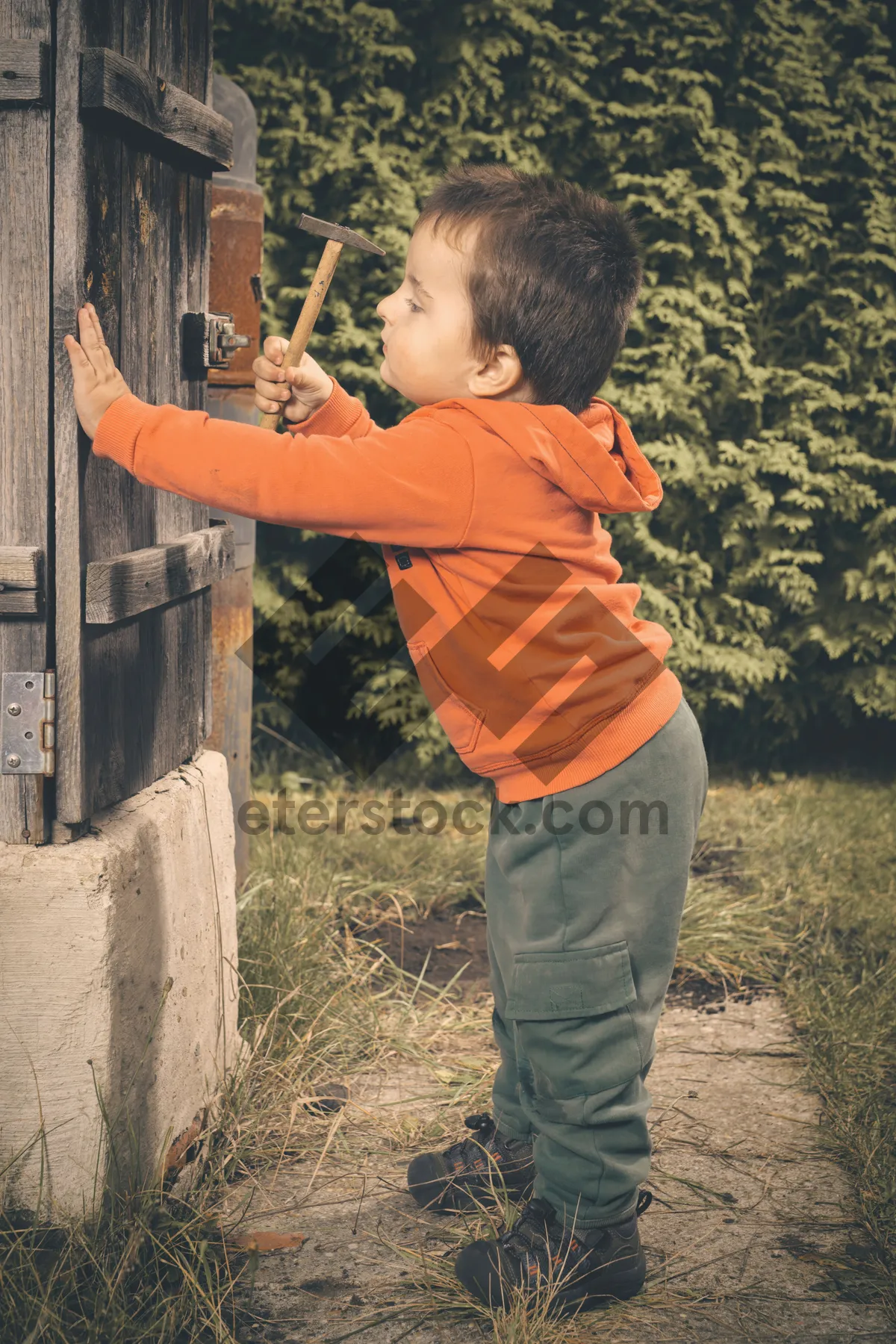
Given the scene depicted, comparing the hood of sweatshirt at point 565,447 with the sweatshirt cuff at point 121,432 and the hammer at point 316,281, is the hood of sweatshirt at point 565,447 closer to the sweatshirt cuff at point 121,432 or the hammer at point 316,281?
the hammer at point 316,281

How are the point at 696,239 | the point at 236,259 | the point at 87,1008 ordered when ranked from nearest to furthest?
the point at 87,1008 → the point at 236,259 → the point at 696,239

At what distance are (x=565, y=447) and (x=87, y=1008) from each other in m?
1.12

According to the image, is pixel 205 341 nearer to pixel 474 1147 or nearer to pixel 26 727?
pixel 26 727

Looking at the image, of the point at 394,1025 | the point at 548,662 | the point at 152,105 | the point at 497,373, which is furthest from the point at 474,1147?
the point at 152,105

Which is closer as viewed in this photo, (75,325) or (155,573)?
(75,325)

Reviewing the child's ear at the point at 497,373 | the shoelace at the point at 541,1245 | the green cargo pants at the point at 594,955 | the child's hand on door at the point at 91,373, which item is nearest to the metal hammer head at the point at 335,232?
the child's ear at the point at 497,373

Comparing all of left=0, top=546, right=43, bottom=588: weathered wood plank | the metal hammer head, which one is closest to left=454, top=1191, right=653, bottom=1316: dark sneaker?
left=0, top=546, right=43, bottom=588: weathered wood plank

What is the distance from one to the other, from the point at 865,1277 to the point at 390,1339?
784 millimetres

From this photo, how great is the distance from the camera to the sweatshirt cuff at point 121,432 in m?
1.70

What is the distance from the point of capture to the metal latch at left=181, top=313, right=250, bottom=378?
2.25 metres

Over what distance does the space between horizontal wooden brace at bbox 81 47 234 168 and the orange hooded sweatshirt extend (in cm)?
43

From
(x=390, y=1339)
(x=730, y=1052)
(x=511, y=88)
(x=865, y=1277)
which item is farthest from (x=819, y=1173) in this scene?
(x=511, y=88)

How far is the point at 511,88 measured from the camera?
4.56 m

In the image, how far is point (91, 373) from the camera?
1752 millimetres
